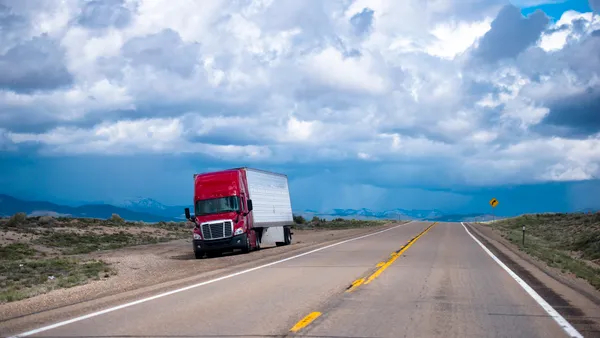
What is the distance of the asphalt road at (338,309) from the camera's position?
352 inches

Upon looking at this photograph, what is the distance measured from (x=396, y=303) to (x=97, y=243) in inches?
1346

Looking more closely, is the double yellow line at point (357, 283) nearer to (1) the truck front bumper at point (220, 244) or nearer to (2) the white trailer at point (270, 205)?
(1) the truck front bumper at point (220, 244)

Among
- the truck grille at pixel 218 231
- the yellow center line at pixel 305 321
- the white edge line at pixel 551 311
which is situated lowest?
the white edge line at pixel 551 311

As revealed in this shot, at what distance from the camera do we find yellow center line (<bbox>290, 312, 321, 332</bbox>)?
9000 millimetres

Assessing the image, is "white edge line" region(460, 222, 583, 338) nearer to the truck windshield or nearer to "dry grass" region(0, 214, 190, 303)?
"dry grass" region(0, 214, 190, 303)

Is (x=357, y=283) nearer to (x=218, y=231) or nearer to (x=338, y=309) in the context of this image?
(x=338, y=309)

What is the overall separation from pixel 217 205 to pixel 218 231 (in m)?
1.28

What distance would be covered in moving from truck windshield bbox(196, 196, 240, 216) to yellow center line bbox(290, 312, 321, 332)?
19.2m

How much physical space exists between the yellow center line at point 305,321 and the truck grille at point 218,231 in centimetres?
1892

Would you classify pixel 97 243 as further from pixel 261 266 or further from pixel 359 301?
pixel 359 301

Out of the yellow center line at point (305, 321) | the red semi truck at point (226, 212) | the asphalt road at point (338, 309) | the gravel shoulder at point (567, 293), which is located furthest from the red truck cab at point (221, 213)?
the yellow center line at point (305, 321)

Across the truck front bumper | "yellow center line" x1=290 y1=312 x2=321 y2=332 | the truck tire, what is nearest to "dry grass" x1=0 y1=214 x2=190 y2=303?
the truck front bumper

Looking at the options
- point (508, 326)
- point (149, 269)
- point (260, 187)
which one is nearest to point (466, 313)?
point (508, 326)

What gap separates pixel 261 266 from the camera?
20.7 metres
